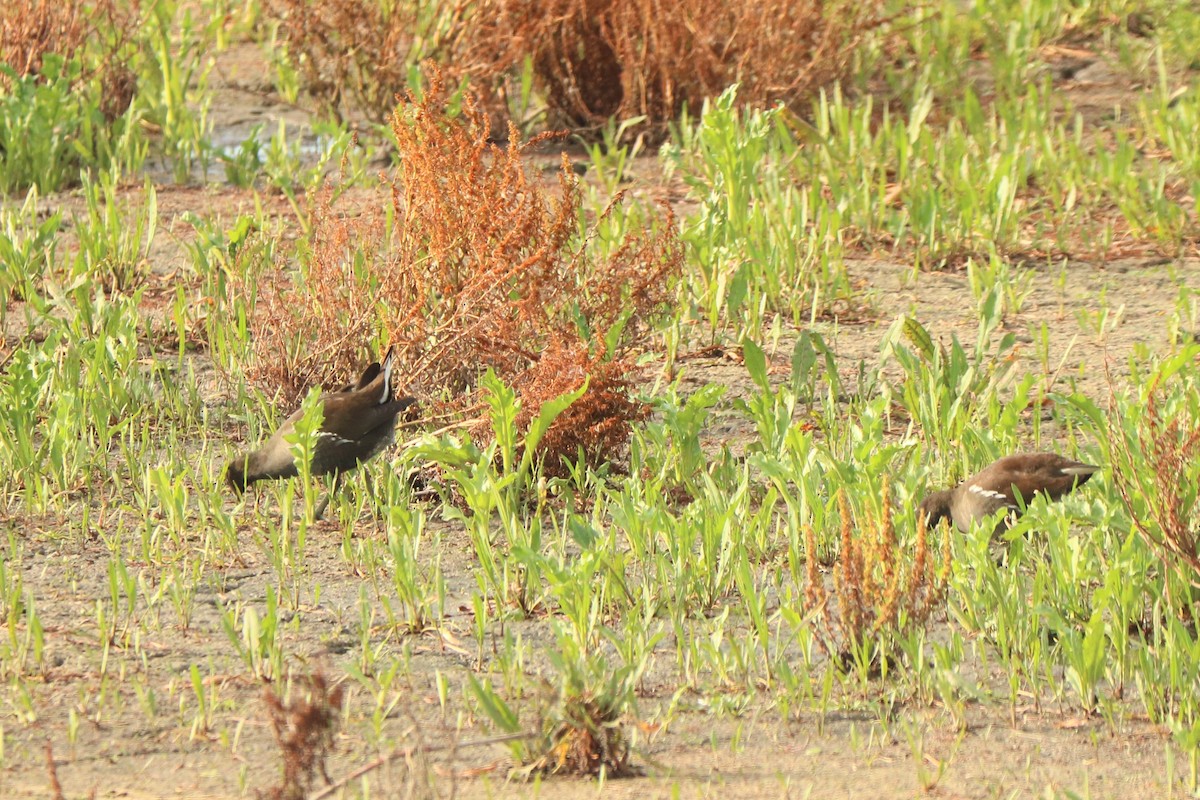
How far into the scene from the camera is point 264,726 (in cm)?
339

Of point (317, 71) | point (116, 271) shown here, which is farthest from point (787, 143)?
point (116, 271)

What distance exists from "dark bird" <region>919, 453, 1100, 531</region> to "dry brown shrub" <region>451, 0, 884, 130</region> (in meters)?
3.51

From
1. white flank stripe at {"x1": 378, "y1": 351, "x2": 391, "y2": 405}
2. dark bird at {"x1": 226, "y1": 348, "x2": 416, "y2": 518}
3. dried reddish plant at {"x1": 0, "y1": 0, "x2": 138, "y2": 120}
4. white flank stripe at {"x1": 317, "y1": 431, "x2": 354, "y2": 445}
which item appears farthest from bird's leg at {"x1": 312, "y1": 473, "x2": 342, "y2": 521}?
dried reddish plant at {"x1": 0, "y1": 0, "x2": 138, "y2": 120}

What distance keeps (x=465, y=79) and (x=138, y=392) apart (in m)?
2.38

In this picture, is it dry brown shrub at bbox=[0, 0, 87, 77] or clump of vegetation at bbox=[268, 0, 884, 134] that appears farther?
clump of vegetation at bbox=[268, 0, 884, 134]

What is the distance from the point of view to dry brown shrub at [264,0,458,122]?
7875 mm

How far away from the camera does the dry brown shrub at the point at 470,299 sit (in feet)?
15.8

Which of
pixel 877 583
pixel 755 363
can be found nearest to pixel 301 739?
pixel 877 583

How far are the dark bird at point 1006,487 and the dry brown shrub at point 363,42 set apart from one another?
405 centimetres

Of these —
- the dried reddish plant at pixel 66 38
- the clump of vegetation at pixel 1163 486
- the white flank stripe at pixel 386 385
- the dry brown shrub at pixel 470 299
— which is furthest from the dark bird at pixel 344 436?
the dried reddish plant at pixel 66 38

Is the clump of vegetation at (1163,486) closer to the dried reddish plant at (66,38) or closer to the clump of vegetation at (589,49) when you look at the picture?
the clump of vegetation at (589,49)

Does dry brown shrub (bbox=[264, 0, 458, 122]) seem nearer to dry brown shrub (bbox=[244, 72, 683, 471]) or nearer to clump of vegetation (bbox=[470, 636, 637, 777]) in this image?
dry brown shrub (bbox=[244, 72, 683, 471])

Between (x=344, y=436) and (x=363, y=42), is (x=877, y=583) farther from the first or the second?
(x=363, y=42)

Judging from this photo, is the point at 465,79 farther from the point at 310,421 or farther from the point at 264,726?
the point at 264,726
